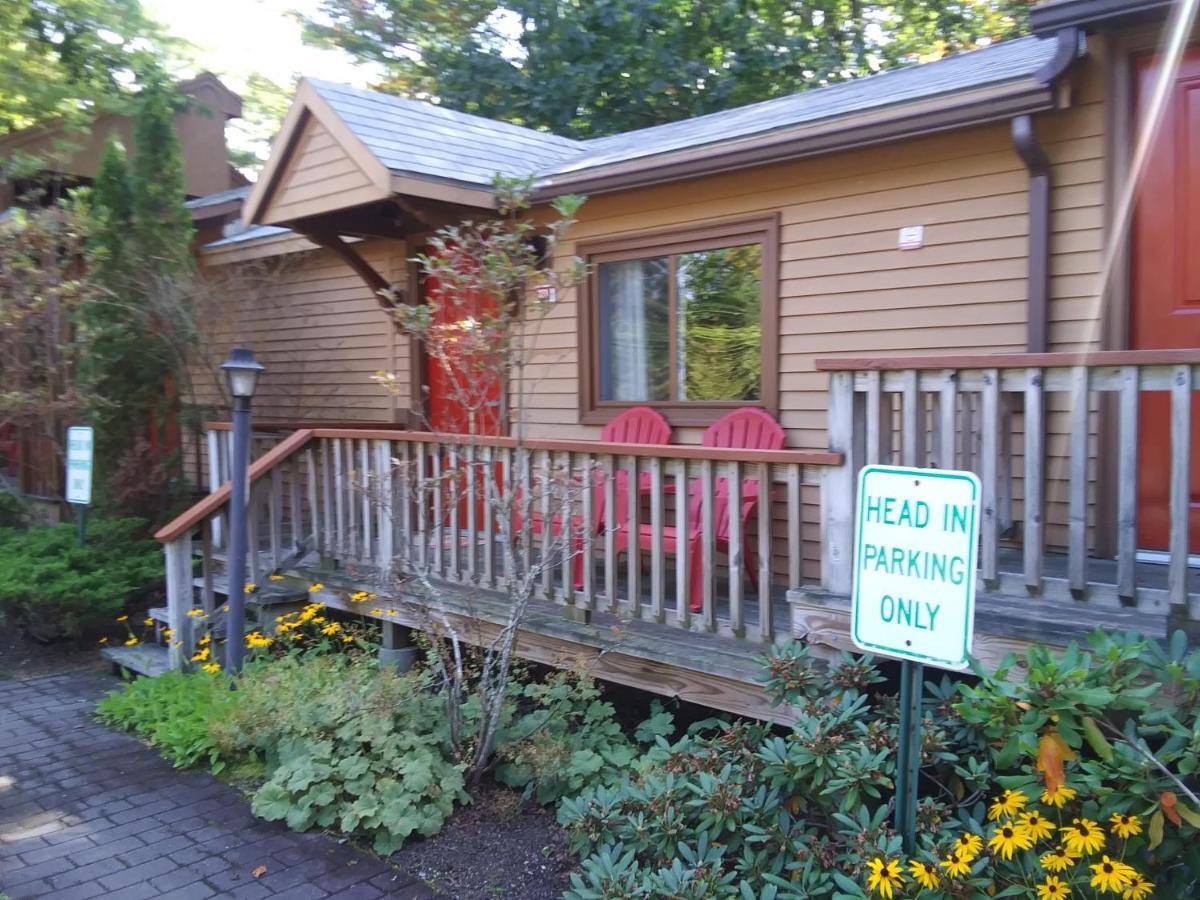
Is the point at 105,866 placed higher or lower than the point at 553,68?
lower

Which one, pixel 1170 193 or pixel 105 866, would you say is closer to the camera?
pixel 105 866

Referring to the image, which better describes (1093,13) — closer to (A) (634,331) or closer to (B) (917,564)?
(B) (917,564)

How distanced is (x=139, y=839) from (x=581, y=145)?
660 centimetres

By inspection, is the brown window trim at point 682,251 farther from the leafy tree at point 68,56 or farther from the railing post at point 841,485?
the leafy tree at point 68,56

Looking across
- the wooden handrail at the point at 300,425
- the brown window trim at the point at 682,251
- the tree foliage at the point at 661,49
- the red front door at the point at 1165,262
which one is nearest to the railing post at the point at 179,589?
the wooden handrail at the point at 300,425

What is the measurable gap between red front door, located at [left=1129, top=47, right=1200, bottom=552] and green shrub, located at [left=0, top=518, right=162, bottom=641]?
23.3ft

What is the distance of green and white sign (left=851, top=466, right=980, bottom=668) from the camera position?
246 cm

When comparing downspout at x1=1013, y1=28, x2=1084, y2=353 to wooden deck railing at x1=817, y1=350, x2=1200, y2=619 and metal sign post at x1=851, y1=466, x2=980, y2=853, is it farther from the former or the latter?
metal sign post at x1=851, y1=466, x2=980, y2=853

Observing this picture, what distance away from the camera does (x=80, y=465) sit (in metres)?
7.55

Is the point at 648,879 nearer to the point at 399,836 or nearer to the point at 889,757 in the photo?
the point at 889,757

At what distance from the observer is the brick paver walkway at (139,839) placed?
376cm

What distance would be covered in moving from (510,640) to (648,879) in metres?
1.46

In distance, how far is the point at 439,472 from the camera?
5.42 meters

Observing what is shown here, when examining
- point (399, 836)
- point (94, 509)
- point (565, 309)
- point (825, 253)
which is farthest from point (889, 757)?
point (94, 509)
